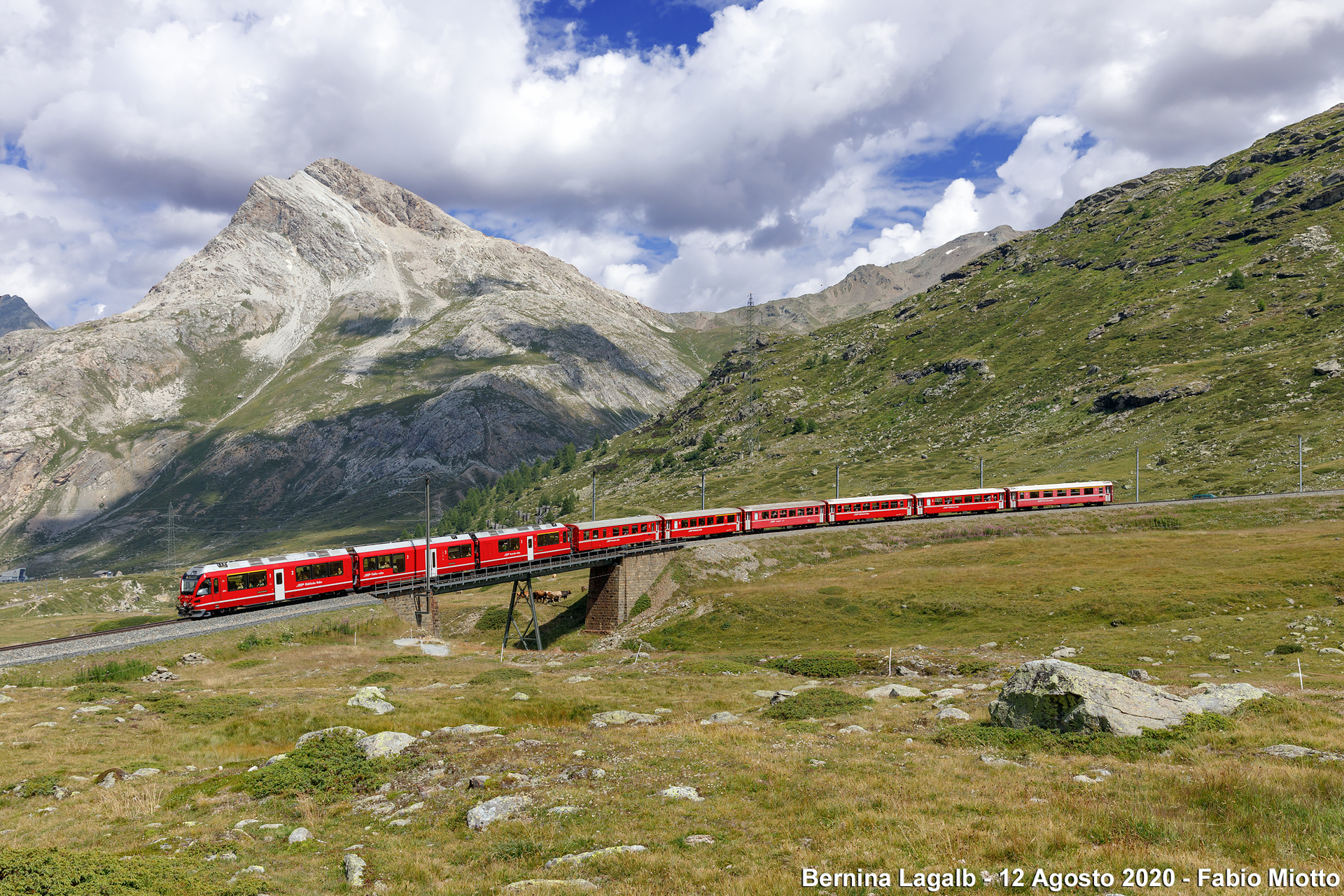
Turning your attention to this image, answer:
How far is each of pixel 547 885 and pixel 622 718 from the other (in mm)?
15715

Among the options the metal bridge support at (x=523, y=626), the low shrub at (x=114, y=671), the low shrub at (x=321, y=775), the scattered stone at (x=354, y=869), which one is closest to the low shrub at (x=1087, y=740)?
the scattered stone at (x=354, y=869)

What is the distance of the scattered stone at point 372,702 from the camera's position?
91.0 feet

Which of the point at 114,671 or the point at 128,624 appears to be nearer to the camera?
the point at 114,671

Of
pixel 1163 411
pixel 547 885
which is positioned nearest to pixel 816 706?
pixel 547 885

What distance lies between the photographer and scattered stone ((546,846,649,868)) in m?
12.9

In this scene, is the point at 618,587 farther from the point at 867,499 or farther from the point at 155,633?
the point at 867,499

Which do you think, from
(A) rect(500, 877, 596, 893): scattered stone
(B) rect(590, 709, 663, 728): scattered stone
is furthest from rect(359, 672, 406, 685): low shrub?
(A) rect(500, 877, 596, 893): scattered stone

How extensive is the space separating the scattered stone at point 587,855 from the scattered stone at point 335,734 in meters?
12.2

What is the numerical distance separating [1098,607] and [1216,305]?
180142 millimetres

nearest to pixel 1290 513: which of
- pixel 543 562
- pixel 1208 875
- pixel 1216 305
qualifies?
pixel 543 562

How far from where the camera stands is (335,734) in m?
22.7

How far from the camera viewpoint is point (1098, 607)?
4912 cm

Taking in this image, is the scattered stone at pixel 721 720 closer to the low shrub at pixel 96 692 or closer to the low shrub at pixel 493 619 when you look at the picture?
the low shrub at pixel 96 692

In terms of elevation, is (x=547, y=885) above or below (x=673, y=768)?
above
